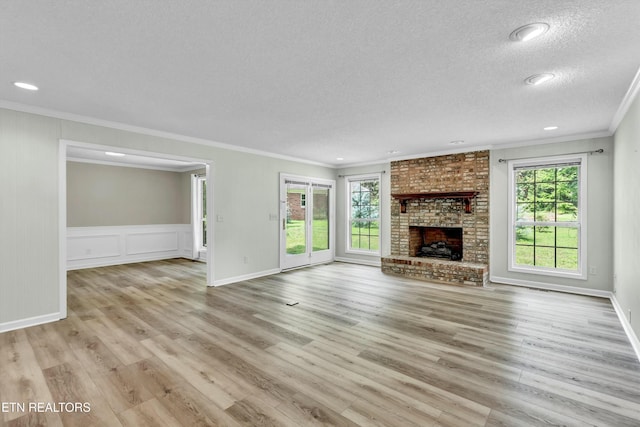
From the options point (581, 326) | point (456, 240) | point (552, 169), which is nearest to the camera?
point (581, 326)

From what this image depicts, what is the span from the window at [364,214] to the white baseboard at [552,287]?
8.65 ft

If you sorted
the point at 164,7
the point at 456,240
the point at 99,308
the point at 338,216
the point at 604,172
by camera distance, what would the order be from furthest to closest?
the point at 338,216, the point at 456,240, the point at 604,172, the point at 99,308, the point at 164,7

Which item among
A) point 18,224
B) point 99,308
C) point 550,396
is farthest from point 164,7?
point 99,308

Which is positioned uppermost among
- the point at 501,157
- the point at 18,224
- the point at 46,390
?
the point at 501,157

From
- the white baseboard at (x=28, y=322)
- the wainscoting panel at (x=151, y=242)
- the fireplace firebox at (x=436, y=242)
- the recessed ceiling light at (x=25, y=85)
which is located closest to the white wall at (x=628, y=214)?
the fireplace firebox at (x=436, y=242)

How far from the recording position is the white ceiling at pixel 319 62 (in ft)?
6.07

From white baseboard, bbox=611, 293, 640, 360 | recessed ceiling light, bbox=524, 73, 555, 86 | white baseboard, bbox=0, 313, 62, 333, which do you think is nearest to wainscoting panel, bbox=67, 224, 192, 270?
white baseboard, bbox=0, 313, 62, 333

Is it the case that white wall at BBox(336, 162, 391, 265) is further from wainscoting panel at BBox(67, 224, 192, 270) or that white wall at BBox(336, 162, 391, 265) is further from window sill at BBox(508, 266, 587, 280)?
wainscoting panel at BBox(67, 224, 192, 270)

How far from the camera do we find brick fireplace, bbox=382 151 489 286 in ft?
18.7

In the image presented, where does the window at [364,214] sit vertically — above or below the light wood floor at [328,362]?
above

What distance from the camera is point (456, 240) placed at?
6305 millimetres

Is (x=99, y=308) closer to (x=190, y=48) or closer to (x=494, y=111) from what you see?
(x=190, y=48)

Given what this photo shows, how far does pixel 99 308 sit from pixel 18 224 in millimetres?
1418

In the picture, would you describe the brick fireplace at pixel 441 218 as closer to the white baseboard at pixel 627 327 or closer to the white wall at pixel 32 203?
the white baseboard at pixel 627 327
